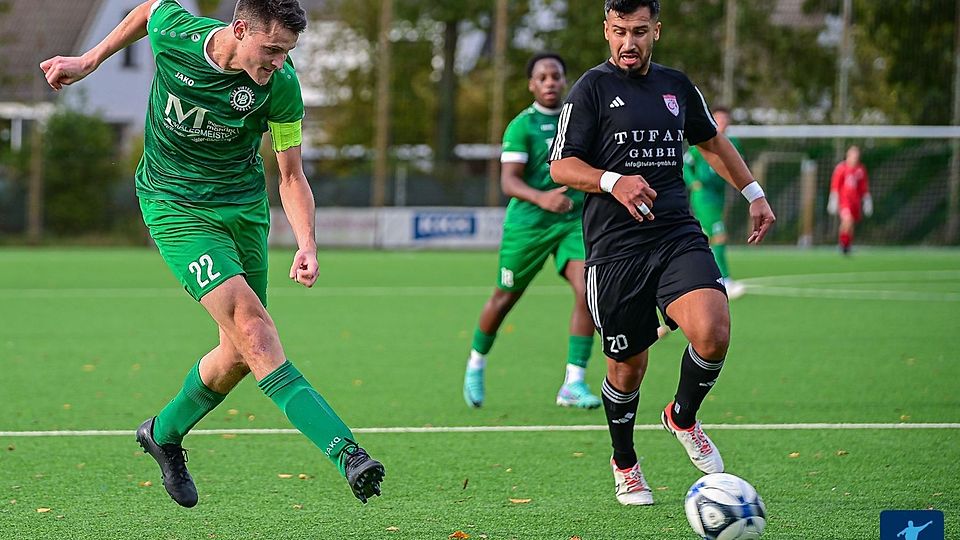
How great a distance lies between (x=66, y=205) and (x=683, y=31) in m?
15.8

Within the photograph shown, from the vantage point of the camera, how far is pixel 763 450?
7293mm

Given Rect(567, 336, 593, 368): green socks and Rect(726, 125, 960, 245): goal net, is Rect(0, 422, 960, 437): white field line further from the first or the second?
Rect(726, 125, 960, 245): goal net

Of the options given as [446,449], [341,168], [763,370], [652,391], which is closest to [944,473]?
[446,449]

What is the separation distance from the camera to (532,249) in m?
8.93

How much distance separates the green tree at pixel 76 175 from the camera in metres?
32.3

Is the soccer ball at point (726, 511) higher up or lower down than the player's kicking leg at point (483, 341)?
higher up

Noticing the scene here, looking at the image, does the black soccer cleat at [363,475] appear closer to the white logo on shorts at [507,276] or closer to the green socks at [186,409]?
the green socks at [186,409]

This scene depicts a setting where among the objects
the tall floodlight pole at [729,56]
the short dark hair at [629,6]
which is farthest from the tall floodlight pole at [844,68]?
the short dark hair at [629,6]

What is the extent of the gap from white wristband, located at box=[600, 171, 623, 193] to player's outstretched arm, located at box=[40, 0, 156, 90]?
1996 mm

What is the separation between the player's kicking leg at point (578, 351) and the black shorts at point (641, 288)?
8.87ft

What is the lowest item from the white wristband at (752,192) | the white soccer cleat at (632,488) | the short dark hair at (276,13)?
the white soccer cleat at (632,488)

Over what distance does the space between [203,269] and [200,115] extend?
2.06 feet

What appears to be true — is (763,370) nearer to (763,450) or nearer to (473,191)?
(763,450)

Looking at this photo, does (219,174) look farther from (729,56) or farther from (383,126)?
(729,56)
